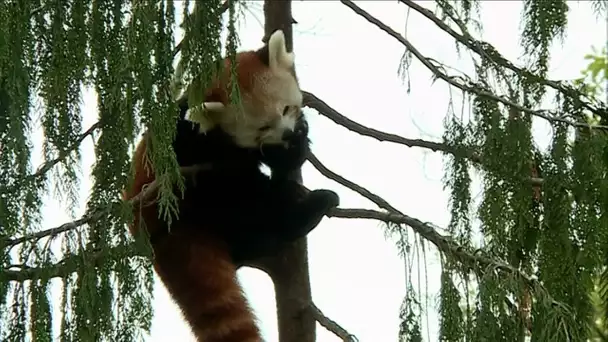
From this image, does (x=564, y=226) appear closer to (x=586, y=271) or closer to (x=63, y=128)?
(x=586, y=271)

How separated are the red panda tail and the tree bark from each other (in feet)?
0.66

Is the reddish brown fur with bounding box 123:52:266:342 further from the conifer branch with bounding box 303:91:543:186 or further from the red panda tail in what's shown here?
the conifer branch with bounding box 303:91:543:186

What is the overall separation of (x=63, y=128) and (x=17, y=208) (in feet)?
0.60

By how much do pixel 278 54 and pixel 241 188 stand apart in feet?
1.54

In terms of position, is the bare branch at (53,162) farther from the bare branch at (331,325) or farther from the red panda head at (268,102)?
the red panda head at (268,102)

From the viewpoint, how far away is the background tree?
159 cm

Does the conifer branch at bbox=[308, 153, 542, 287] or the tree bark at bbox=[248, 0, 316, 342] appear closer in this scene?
the conifer branch at bbox=[308, 153, 542, 287]

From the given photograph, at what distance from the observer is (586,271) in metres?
2.02

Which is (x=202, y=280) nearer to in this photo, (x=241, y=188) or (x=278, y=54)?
(x=241, y=188)

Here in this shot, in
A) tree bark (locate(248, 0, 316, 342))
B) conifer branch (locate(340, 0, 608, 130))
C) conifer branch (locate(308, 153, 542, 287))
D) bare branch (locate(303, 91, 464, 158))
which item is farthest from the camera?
Answer: tree bark (locate(248, 0, 316, 342))

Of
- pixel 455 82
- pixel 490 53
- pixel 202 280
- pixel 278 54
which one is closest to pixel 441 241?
pixel 455 82

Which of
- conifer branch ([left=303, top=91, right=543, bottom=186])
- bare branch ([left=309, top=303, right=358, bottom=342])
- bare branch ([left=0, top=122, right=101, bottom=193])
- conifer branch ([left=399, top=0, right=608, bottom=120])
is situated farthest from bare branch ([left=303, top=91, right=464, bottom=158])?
bare branch ([left=0, top=122, right=101, bottom=193])

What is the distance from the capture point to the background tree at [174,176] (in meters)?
1.59

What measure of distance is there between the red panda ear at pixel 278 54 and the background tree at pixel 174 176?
66 cm
